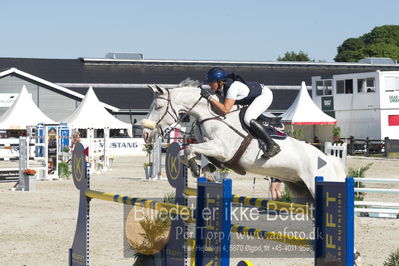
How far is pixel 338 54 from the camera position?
7500 centimetres

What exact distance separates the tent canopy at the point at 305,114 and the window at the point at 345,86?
2.19m

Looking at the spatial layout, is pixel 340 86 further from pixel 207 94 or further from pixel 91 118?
pixel 207 94

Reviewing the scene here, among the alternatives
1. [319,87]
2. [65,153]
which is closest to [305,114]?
[319,87]

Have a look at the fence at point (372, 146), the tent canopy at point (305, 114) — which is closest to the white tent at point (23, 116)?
the tent canopy at point (305, 114)

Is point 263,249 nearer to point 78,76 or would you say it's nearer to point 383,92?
point 383,92

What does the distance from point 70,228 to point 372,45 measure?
209ft

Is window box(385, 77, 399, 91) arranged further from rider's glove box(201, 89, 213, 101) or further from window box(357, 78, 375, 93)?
rider's glove box(201, 89, 213, 101)

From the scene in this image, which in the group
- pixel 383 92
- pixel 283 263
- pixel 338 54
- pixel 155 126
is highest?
pixel 338 54

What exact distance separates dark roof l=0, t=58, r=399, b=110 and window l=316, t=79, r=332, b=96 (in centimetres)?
969

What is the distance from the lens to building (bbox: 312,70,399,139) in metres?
32.0

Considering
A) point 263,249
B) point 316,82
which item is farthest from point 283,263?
point 316,82

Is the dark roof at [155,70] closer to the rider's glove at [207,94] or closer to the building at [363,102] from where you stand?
the building at [363,102]

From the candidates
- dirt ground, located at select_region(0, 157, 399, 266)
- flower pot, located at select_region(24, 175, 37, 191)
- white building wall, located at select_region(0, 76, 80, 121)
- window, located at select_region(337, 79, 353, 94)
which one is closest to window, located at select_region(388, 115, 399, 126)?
window, located at select_region(337, 79, 353, 94)

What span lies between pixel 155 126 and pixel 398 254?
7.83 ft
